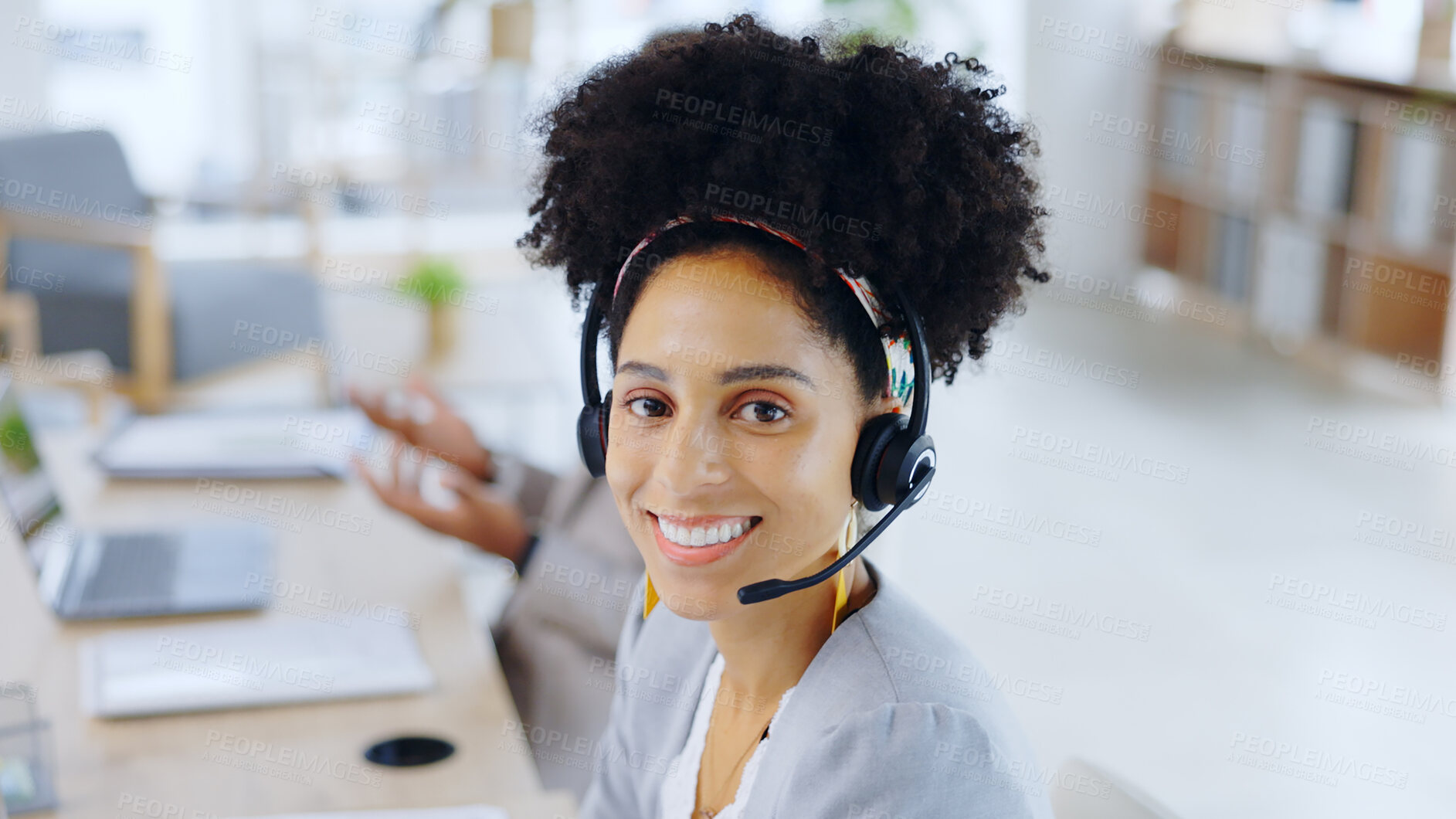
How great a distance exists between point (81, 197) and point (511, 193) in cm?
209

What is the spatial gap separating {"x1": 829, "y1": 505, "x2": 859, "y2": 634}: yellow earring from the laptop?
0.86 m

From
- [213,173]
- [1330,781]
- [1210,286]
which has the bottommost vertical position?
[1330,781]

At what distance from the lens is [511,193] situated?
18.7 feet

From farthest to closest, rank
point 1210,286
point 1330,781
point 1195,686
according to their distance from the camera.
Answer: point 1210,286
point 1195,686
point 1330,781

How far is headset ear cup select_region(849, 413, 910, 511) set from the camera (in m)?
0.87

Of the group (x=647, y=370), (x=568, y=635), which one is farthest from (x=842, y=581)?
(x=568, y=635)

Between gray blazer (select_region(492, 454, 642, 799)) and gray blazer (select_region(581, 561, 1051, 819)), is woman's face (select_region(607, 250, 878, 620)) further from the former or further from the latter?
gray blazer (select_region(492, 454, 642, 799))

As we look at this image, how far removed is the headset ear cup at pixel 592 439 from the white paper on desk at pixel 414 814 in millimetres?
330

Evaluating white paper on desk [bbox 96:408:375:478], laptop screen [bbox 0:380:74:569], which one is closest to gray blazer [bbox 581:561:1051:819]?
laptop screen [bbox 0:380:74:569]

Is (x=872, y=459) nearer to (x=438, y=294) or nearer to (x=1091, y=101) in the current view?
(x=438, y=294)

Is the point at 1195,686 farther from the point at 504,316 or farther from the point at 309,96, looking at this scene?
the point at 309,96

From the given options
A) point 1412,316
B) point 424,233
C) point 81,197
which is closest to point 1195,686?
point 1412,316

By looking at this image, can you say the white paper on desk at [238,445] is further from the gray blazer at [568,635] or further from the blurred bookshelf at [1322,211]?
the blurred bookshelf at [1322,211]

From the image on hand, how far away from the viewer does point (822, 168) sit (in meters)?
0.83
